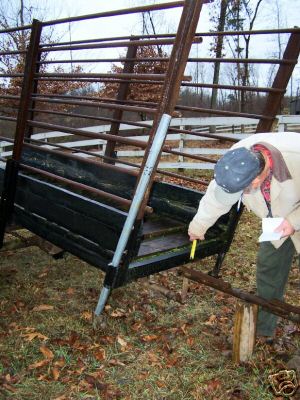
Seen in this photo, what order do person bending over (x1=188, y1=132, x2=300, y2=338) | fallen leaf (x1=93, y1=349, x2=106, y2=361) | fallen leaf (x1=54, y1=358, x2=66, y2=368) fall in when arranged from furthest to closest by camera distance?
fallen leaf (x1=93, y1=349, x2=106, y2=361) < fallen leaf (x1=54, y1=358, x2=66, y2=368) < person bending over (x1=188, y1=132, x2=300, y2=338)

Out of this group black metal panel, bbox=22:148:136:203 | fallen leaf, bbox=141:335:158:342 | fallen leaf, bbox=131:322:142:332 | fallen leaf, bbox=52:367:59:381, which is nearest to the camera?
fallen leaf, bbox=52:367:59:381

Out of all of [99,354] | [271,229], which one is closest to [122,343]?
[99,354]

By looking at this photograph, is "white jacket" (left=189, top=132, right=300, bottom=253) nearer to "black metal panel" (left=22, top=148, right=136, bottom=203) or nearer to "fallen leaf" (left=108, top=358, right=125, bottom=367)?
"fallen leaf" (left=108, top=358, right=125, bottom=367)

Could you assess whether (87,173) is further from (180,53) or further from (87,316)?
(180,53)

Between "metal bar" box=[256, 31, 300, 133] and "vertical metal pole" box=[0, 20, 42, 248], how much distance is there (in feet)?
7.76

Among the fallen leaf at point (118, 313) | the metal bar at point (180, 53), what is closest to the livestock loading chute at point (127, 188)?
the metal bar at point (180, 53)

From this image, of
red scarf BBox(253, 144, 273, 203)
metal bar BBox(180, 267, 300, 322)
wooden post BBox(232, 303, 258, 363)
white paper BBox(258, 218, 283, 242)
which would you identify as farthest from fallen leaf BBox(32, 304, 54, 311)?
red scarf BBox(253, 144, 273, 203)

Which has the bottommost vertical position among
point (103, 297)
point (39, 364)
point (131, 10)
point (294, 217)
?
point (39, 364)

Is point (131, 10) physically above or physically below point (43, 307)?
above

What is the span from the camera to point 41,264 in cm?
451

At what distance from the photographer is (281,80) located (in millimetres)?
3414

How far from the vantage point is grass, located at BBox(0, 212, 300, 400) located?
2646 millimetres

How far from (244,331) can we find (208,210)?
1.05m

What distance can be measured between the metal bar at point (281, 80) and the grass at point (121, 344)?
6.18 feet
